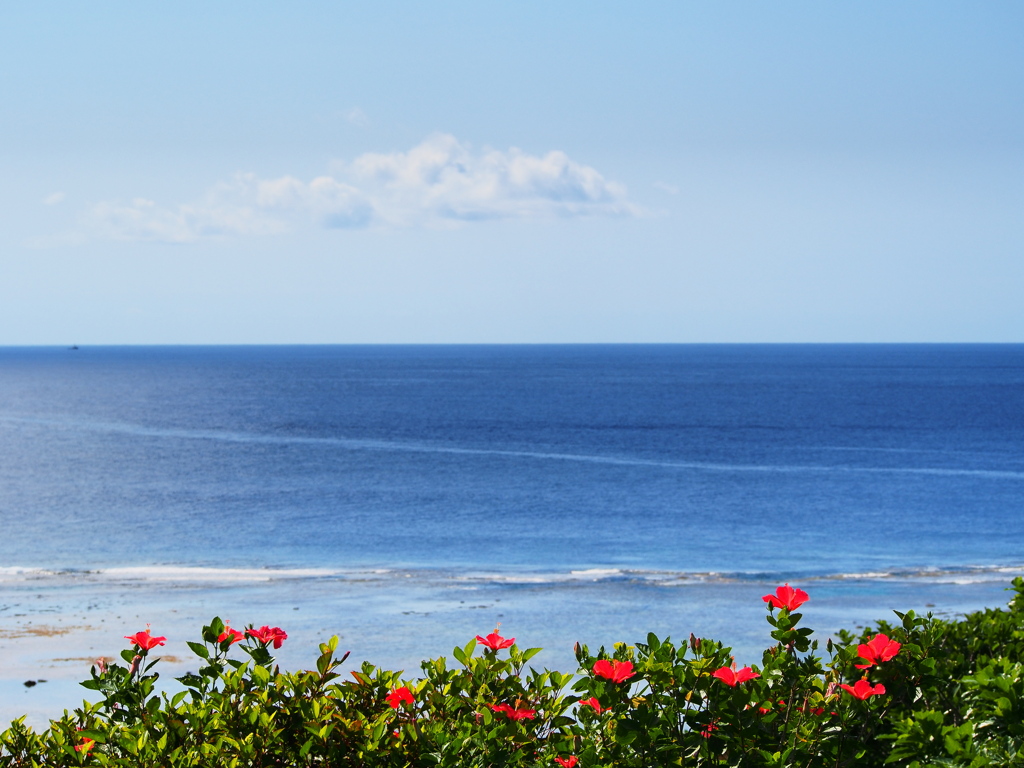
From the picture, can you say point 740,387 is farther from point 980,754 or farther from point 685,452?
point 980,754

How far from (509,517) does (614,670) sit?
117 feet

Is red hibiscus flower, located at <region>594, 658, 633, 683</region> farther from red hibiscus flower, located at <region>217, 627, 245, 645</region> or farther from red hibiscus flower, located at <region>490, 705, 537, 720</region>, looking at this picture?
red hibiscus flower, located at <region>217, 627, 245, 645</region>

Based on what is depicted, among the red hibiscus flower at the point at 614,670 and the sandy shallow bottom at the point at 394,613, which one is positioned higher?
the red hibiscus flower at the point at 614,670

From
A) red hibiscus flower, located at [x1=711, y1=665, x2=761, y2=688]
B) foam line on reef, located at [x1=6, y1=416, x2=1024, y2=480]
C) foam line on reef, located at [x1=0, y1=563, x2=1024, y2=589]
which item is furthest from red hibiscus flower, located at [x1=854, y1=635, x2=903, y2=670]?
foam line on reef, located at [x1=6, y1=416, x2=1024, y2=480]

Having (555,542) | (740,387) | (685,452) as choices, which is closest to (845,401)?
(740,387)

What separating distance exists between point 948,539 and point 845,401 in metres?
72.4

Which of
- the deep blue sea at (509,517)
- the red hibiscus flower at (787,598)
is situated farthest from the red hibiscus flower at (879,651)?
the deep blue sea at (509,517)

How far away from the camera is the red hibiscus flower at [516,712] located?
4004 millimetres

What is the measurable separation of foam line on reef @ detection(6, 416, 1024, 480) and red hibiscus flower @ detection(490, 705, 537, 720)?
49.9 metres

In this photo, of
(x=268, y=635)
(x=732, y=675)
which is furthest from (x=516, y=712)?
(x=268, y=635)

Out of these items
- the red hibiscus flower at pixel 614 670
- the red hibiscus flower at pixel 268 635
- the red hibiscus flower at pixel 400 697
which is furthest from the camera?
the red hibiscus flower at pixel 268 635

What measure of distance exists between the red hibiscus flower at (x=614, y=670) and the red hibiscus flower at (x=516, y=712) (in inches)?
27.3

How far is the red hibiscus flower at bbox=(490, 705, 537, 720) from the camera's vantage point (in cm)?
400

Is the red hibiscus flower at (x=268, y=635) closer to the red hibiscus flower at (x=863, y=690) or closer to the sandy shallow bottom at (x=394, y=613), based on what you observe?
the red hibiscus flower at (x=863, y=690)
